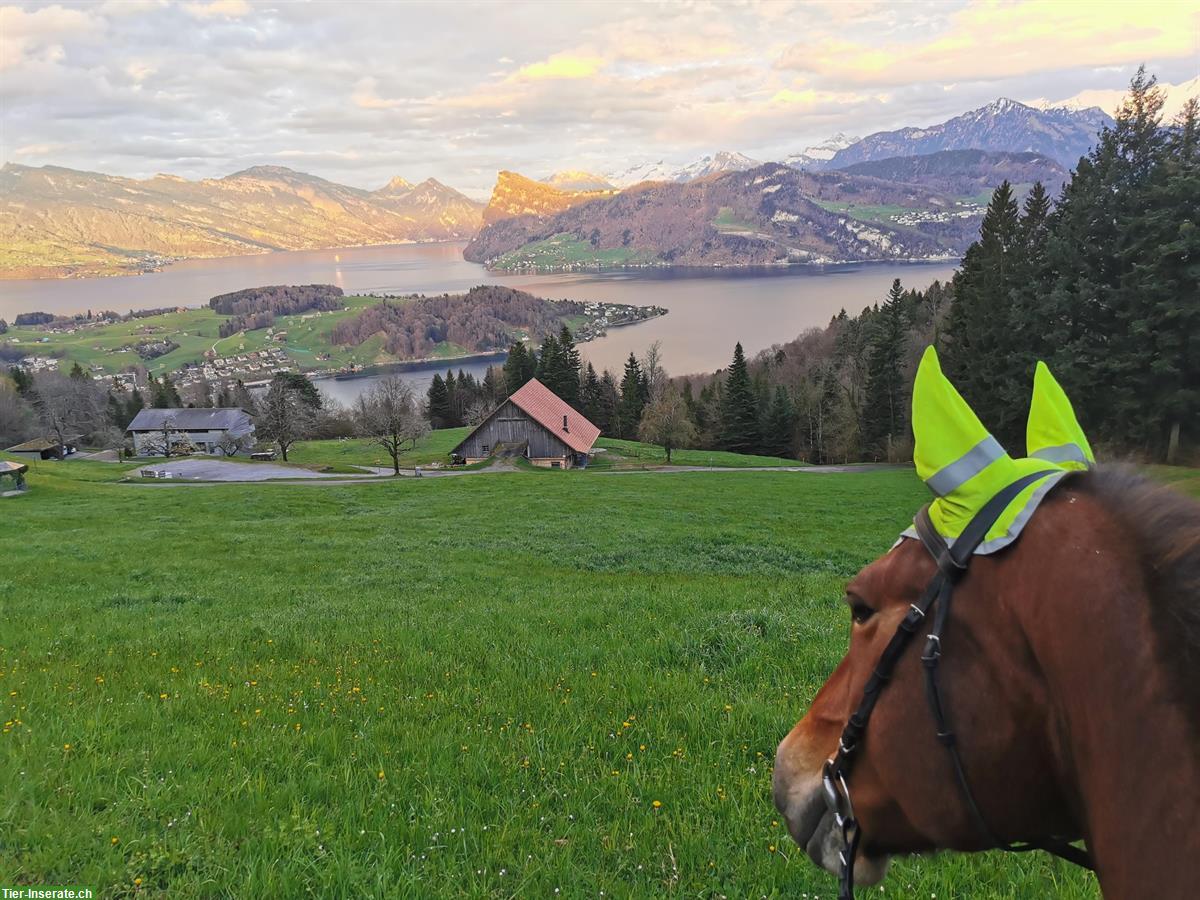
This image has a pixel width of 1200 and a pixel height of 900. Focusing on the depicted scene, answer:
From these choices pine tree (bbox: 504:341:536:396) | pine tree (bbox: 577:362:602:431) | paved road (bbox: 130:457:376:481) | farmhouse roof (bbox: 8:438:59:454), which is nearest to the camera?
paved road (bbox: 130:457:376:481)

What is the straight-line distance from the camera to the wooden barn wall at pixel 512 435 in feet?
199

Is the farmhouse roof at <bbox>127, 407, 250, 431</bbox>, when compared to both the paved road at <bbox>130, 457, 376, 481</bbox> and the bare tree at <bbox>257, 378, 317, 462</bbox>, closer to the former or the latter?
the bare tree at <bbox>257, 378, 317, 462</bbox>

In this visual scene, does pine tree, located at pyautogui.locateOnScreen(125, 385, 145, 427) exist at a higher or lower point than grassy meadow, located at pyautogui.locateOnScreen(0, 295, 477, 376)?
lower

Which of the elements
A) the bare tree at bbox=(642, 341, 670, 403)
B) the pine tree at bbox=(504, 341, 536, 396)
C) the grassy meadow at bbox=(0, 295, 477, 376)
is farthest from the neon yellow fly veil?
the grassy meadow at bbox=(0, 295, 477, 376)

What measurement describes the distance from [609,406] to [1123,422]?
59883mm

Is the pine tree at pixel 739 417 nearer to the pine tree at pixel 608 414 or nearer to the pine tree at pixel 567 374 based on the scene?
the pine tree at pixel 608 414

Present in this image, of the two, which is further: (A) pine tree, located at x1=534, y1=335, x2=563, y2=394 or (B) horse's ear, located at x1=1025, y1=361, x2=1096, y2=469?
(A) pine tree, located at x1=534, y1=335, x2=563, y2=394

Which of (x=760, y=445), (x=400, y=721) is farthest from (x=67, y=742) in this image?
(x=760, y=445)

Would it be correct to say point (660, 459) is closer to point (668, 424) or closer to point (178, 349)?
point (668, 424)

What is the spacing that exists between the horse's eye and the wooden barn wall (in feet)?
192

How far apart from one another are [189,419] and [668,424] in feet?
218

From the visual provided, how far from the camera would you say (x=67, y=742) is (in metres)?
4.55

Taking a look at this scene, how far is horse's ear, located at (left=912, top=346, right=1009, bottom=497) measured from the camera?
165 cm

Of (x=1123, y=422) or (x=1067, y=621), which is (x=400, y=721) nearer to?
(x=1067, y=621)
